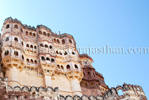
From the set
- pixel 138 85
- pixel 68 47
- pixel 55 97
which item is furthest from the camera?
pixel 68 47

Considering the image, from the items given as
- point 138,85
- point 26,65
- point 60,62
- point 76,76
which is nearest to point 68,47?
point 60,62

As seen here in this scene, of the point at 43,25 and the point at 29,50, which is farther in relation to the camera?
the point at 43,25

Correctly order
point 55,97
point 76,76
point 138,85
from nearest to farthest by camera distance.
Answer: point 55,97 < point 138,85 < point 76,76

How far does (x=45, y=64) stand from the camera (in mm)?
31156

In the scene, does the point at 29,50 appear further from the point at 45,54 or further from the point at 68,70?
the point at 68,70

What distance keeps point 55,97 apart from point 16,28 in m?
16.6

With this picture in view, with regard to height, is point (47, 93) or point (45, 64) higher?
point (45, 64)

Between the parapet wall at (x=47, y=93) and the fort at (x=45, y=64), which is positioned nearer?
the parapet wall at (x=47, y=93)

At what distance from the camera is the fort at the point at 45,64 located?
25.4 m

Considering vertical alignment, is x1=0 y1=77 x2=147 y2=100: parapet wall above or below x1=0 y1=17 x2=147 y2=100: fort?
below

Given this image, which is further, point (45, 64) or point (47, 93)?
point (45, 64)

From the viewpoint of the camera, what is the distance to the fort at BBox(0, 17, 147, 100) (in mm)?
25372

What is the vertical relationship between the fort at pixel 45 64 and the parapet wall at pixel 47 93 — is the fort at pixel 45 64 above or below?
above

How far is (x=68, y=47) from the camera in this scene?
120ft
